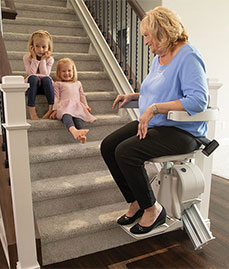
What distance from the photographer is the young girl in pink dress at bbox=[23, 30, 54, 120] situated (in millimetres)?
2330

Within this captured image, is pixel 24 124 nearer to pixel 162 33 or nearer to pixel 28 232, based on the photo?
pixel 28 232

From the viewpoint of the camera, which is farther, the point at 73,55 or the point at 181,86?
the point at 73,55

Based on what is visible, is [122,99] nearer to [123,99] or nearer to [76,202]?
[123,99]

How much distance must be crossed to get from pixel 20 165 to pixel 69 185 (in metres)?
0.51

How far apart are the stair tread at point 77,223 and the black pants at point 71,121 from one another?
0.65 meters

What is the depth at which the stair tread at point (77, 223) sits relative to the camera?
1708mm

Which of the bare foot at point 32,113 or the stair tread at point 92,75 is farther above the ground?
the stair tread at point 92,75

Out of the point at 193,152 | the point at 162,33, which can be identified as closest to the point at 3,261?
the point at 193,152

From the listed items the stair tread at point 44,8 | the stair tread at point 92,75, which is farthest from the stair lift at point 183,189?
the stair tread at point 44,8

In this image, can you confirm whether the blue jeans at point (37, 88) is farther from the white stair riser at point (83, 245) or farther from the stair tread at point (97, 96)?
the white stair riser at point (83, 245)

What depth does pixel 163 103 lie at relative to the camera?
1.43 metres

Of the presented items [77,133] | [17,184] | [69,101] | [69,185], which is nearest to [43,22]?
[69,101]

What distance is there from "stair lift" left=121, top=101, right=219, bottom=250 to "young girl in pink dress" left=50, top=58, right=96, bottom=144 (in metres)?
0.84

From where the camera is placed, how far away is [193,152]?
1.57 m
